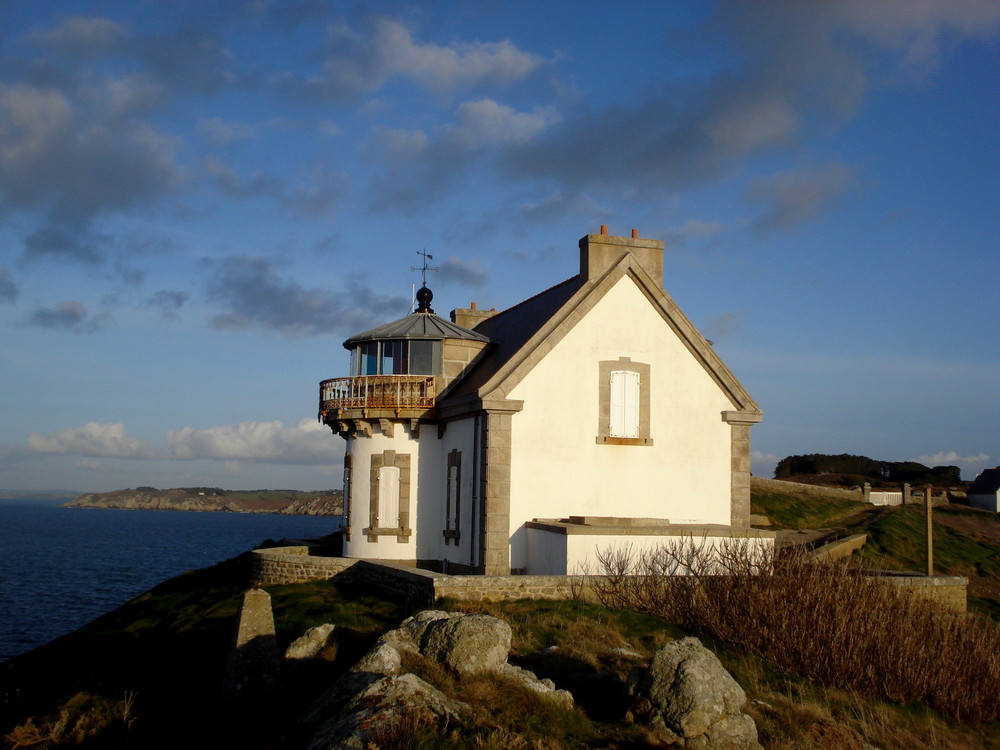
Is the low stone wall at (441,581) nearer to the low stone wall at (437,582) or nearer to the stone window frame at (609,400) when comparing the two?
the low stone wall at (437,582)

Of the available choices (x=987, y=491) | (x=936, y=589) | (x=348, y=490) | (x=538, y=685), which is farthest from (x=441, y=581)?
(x=987, y=491)

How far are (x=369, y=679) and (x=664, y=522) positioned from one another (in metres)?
12.2

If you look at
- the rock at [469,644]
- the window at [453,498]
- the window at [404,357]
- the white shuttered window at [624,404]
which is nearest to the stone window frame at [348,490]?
the window at [404,357]

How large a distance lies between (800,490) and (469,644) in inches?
1532

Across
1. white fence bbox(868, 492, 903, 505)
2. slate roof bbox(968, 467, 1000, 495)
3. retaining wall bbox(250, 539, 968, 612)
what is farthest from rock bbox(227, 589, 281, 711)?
slate roof bbox(968, 467, 1000, 495)

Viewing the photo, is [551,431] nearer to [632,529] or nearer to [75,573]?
Result: [632,529]

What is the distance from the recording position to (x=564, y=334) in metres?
22.1

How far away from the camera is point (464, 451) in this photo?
22641 millimetres

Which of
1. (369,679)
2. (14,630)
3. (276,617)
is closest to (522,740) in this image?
(369,679)

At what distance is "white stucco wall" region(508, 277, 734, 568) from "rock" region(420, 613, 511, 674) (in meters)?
8.64

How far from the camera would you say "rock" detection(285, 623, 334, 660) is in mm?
13922

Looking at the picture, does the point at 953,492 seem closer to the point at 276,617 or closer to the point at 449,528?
the point at 449,528

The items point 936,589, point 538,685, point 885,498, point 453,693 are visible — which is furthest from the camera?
point 885,498

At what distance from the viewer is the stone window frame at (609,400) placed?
2219 centimetres
